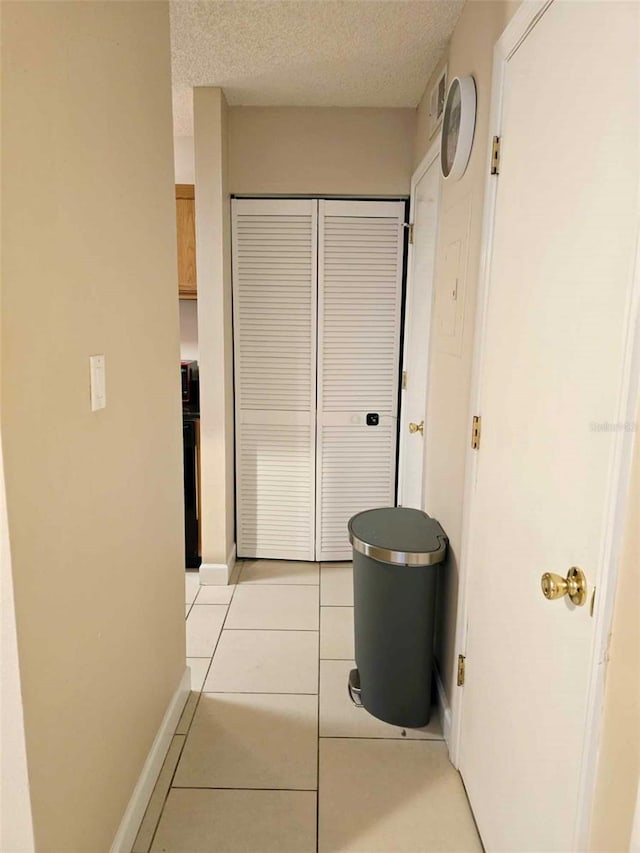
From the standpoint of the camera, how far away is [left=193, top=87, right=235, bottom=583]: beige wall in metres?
2.83

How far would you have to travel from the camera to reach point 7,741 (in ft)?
3.36

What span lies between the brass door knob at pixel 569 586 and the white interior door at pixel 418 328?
4.95ft

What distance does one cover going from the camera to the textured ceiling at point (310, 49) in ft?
6.69

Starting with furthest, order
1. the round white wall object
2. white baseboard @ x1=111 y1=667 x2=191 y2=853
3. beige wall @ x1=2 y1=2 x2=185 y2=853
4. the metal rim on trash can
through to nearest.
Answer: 1. the metal rim on trash can
2. the round white wall object
3. white baseboard @ x1=111 y1=667 x2=191 y2=853
4. beige wall @ x1=2 y1=2 x2=185 y2=853

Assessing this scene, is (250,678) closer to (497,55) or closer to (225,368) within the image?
(225,368)

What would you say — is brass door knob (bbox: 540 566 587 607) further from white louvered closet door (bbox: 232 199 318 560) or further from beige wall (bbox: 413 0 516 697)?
white louvered closet door (bbox: 232 199 318 560)

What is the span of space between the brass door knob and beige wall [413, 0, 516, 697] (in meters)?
0.78

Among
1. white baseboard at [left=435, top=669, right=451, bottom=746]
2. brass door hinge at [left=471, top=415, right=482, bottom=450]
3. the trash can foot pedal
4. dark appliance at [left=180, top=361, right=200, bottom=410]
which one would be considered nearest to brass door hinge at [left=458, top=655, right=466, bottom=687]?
white baseboard at [left=435, top=669, right=451, bottom=746]

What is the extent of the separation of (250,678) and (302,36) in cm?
257

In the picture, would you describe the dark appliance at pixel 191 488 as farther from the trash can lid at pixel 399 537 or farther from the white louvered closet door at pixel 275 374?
the trash can lid at pixel 399 537

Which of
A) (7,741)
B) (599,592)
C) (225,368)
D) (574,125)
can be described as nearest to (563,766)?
(599,592)

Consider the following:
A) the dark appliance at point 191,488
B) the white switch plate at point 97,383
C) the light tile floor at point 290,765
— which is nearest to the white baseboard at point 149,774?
the light tile floor at point 290,765

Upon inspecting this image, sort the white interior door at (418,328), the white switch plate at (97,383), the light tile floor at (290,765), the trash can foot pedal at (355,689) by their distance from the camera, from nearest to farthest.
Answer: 1. the white switch plate at (97,383)
2. the light tile floor at (290,765)
3. the trash can foot pedal at (355,689)
4. the white interior door at (418,328)

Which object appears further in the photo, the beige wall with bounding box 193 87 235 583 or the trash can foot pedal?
the beige wall with bounding box 193 87 235 583
